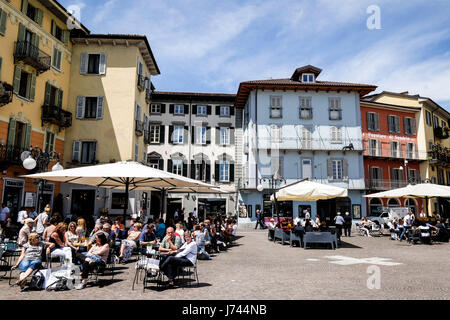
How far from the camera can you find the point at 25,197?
762 inches

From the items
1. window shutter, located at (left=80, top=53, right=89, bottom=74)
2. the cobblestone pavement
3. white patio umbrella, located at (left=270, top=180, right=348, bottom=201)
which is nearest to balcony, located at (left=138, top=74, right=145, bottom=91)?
window shutter, located at (left=80, top=53, right=89, bottom=74)

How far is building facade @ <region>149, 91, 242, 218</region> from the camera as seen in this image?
35.3 metres

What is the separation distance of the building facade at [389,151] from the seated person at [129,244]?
2737 centimetres

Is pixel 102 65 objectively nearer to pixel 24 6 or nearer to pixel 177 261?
pixel 24 6

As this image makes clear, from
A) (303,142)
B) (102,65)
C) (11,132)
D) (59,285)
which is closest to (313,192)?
(59,285)

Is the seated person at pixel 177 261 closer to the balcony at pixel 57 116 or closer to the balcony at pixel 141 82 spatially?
the balcony at pixel 57 116

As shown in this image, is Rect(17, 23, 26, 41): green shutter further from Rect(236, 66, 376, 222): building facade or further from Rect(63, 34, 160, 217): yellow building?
Rect(236, 66, 376, 222): building facade

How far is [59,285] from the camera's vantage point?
6711 millimetres

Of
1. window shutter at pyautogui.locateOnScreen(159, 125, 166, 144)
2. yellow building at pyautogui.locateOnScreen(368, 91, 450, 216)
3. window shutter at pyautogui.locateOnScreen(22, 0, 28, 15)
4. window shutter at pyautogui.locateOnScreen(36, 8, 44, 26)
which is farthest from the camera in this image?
yellow building at pyautogui.locateOnScreen(368, 91, 450, 216)

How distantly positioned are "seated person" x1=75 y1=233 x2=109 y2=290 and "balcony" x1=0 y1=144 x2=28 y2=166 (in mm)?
13042

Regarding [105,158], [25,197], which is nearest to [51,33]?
[105,158]

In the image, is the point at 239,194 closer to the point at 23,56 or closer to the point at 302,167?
the point at 302,167

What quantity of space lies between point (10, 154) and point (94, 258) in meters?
14.4

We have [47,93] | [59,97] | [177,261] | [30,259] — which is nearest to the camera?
[30,259]
